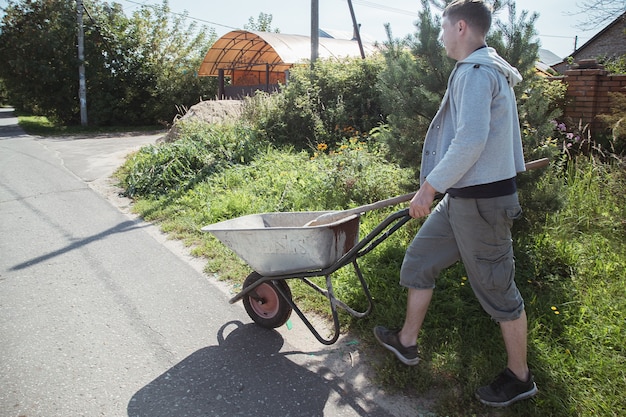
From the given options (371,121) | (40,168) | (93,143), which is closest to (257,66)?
(93,143)

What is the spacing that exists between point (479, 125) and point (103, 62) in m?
23.7

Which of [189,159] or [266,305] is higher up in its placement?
[189,159]

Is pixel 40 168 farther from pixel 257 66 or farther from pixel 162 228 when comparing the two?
pixel 257 66

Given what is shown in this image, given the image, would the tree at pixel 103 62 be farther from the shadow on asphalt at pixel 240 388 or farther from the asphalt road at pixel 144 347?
the shadow on asphalt at pixel 240 388

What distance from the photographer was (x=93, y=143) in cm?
1588

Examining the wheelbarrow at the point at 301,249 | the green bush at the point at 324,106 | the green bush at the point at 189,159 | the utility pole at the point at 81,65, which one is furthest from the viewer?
the utility pole at the point at 81,65

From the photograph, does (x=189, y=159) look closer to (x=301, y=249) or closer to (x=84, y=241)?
(x=84, y=241)

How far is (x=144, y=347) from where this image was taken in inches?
132

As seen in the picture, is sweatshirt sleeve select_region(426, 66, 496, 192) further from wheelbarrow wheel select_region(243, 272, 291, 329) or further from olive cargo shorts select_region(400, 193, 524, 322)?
wheelbarrow wheel select_region(243, 272, 291, 329)

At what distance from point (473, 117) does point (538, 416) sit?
60.6 inches

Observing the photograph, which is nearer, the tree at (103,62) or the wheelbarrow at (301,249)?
the wheelbarrow at (301,249)

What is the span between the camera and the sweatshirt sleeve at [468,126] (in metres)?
2.28

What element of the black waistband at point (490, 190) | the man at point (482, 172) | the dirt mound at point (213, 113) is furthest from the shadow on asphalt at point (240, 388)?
the dirt mound at point (213, 113)

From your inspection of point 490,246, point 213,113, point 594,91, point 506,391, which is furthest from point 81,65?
point 506,391
